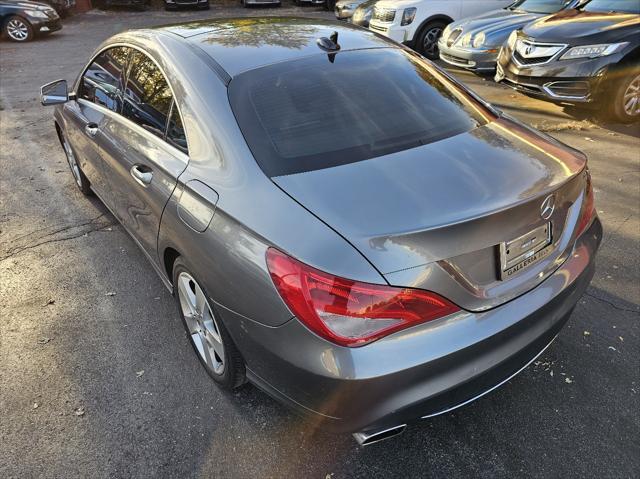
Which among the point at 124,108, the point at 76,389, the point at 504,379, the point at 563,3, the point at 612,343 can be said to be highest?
the point at 563,3

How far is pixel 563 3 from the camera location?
288 inches

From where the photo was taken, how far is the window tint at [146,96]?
2.54m

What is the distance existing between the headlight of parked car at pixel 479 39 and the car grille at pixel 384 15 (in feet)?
7.34

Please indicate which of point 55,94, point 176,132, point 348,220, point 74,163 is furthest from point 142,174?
point 74,163

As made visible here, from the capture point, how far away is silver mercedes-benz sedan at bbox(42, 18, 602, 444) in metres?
1.61

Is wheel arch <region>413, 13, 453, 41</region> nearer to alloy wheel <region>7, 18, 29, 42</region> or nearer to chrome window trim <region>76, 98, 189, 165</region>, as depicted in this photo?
chrome window trim <region>76, 98, 189, 165</region>

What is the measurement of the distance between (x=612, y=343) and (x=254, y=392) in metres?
1.95

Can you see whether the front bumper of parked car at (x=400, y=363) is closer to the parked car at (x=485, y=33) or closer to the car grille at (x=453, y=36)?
the parked car at (x=485, y=33)

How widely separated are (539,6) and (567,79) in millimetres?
2806

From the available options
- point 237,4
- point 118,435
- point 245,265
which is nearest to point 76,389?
point 118,435

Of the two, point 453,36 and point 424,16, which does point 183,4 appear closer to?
point 424,16

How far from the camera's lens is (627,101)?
18.5ft

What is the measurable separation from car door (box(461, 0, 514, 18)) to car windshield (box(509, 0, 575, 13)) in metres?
1.00

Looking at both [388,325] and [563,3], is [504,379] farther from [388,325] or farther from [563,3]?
[563,3]
